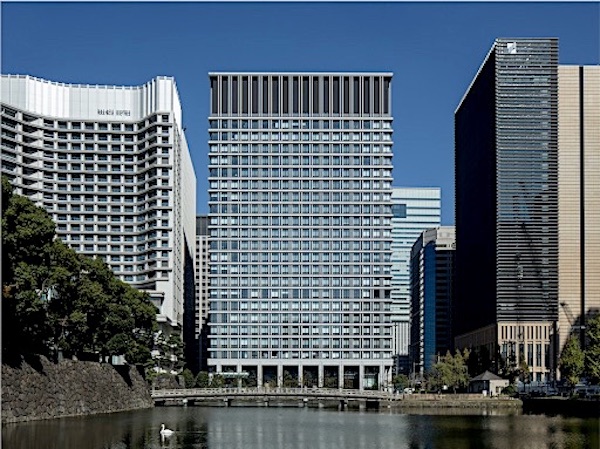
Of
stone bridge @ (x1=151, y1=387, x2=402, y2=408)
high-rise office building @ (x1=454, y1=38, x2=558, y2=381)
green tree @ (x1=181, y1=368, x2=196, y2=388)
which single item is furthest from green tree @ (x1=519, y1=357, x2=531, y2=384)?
green tree @ (x1=181, y1=368, x2=196, y2=388)

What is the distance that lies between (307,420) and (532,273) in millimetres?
98199

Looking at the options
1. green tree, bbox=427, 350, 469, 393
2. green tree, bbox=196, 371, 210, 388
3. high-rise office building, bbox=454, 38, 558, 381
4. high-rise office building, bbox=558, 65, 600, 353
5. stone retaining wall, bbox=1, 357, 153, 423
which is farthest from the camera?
green tree, bbox=196, 371, 210, 388

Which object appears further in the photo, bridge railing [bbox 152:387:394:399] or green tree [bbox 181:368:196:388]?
green tree [bbox 181:368:196:388]

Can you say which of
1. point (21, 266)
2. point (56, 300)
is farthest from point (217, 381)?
point (21, 266)

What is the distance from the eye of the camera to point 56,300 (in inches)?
3797

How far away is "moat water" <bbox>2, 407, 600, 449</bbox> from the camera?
63.8m

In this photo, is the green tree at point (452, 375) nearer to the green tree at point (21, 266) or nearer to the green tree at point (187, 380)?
the green tree at point (187, 380)

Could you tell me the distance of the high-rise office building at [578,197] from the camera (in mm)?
185375

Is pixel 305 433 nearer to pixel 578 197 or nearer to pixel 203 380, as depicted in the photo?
pixel 203 380

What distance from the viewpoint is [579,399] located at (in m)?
112

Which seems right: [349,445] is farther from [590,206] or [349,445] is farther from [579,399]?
[590,206]

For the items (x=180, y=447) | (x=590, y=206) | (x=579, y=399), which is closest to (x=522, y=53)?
(x=590, y=206)

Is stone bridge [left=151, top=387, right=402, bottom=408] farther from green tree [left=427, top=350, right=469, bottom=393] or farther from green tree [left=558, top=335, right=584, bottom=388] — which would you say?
green tree [left=558, top=335, right=584, bottom=388]

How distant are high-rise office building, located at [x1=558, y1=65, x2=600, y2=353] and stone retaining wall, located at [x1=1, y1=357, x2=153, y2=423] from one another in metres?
91.5
